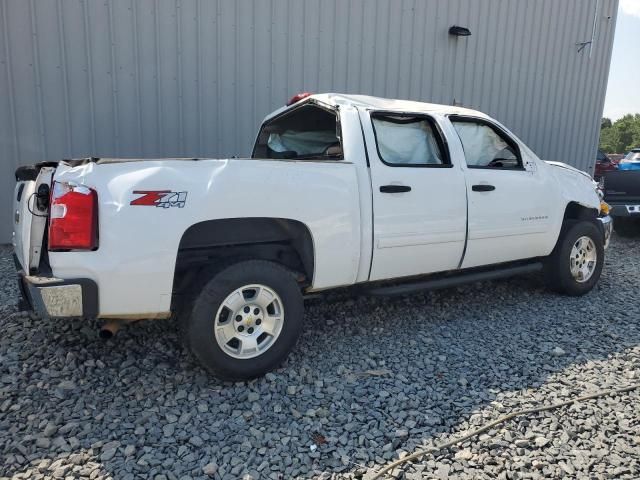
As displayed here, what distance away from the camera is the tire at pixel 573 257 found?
4680 millimetres

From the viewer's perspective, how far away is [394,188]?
135 inches

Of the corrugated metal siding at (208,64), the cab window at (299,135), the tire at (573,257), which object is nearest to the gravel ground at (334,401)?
the tire at (573,257)

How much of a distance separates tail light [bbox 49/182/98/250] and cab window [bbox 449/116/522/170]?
2953 mm

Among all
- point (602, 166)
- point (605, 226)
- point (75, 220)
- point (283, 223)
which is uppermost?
point (75, 220)

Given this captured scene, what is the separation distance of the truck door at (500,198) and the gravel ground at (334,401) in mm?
683

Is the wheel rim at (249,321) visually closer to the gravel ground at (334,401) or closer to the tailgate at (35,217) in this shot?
the gravel ground at (334,401)

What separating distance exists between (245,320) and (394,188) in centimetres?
143

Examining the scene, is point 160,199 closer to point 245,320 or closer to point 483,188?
point 245,320

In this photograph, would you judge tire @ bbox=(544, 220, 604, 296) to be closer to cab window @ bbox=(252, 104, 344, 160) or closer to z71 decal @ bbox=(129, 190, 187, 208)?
cab window @ bbox=(252, 104, 344, 160)

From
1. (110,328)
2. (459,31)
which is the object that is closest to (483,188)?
(110,328)

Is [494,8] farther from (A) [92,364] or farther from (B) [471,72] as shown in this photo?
(A) [92,364]

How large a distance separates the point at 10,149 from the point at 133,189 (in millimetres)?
4626

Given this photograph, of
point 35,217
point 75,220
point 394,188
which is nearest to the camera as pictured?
point 75,220

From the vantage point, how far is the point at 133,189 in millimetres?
2549
